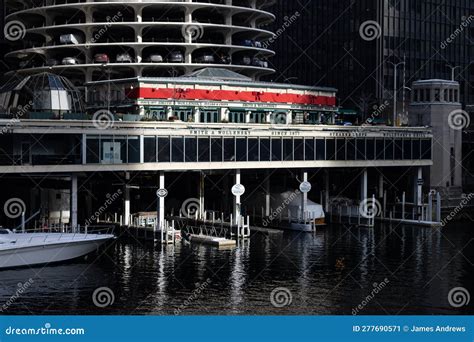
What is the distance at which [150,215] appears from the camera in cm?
9994

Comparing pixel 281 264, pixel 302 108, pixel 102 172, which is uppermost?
pixel 302 108

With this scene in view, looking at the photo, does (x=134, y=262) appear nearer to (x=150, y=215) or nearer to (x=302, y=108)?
(x=150, y=215)

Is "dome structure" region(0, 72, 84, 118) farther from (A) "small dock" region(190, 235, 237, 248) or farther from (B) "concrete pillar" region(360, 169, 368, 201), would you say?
(B) "concrete pillar" region(360, 169, 368, 201)

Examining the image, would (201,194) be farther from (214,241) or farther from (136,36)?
(136,36)

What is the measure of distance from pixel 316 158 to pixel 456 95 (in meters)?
31.5

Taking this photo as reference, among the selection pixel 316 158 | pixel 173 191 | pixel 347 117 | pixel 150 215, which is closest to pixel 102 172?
pixel 150 215

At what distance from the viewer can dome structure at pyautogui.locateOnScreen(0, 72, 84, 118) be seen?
99750 mm
